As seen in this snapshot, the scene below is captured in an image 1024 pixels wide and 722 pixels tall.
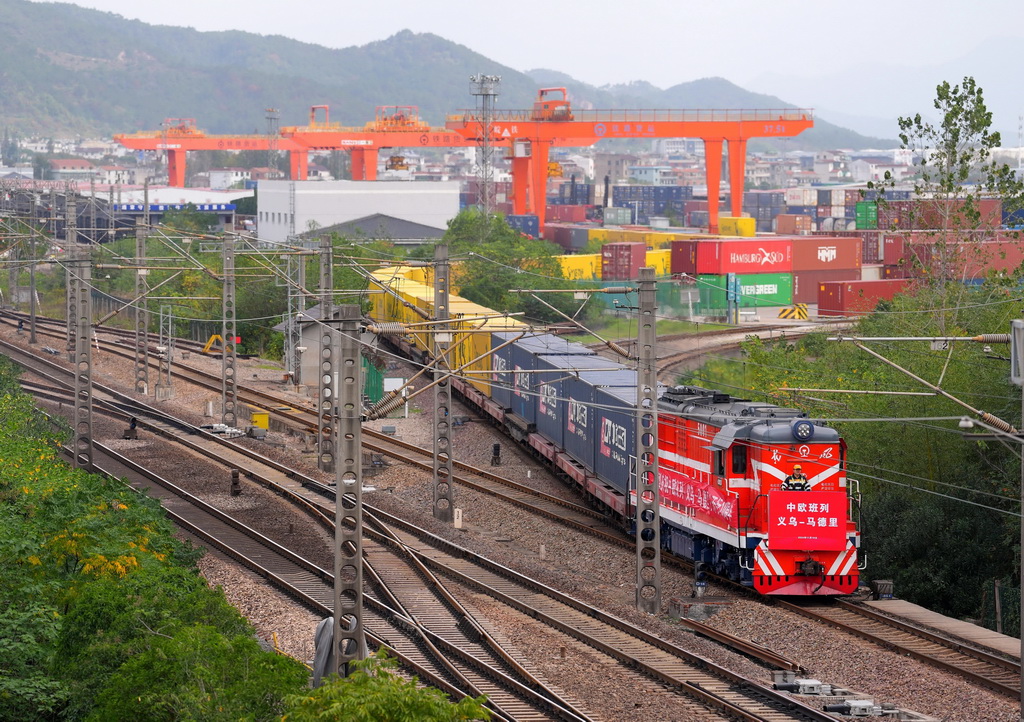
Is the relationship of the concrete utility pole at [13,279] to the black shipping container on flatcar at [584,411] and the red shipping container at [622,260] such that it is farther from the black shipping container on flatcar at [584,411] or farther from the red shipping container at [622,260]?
the black shipping container on flatcar at [584,411]

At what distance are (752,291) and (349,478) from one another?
6251cm

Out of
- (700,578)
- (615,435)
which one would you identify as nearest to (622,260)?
(615,435)

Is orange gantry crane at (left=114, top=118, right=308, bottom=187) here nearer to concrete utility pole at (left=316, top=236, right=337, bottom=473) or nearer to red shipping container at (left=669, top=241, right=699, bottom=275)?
red shipping container at (left=669, top=241, right=699, bottom=275)

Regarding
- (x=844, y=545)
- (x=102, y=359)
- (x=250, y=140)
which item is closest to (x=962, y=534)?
(x=844, y=545)

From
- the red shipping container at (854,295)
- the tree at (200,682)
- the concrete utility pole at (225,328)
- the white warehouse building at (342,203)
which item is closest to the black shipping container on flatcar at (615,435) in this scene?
the tree at (200,682)

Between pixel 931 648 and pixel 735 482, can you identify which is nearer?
pixel 931 648

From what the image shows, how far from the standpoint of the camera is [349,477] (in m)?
18.6

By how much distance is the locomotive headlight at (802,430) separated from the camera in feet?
77.0

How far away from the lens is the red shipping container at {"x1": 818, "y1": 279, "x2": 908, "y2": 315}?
68325mm

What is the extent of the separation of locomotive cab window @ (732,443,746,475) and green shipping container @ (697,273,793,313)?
52113 millimetres

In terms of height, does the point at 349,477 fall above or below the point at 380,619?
above

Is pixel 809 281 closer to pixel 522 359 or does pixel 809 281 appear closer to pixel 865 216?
pixel 865 216

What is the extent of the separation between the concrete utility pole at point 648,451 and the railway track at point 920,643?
8.18 ft

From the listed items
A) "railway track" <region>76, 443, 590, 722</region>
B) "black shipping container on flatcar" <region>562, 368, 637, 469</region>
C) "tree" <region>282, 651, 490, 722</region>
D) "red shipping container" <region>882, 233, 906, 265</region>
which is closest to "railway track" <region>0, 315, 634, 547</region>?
"black shipping container on flatcar" <region>562, 368, 637, 469</region>
